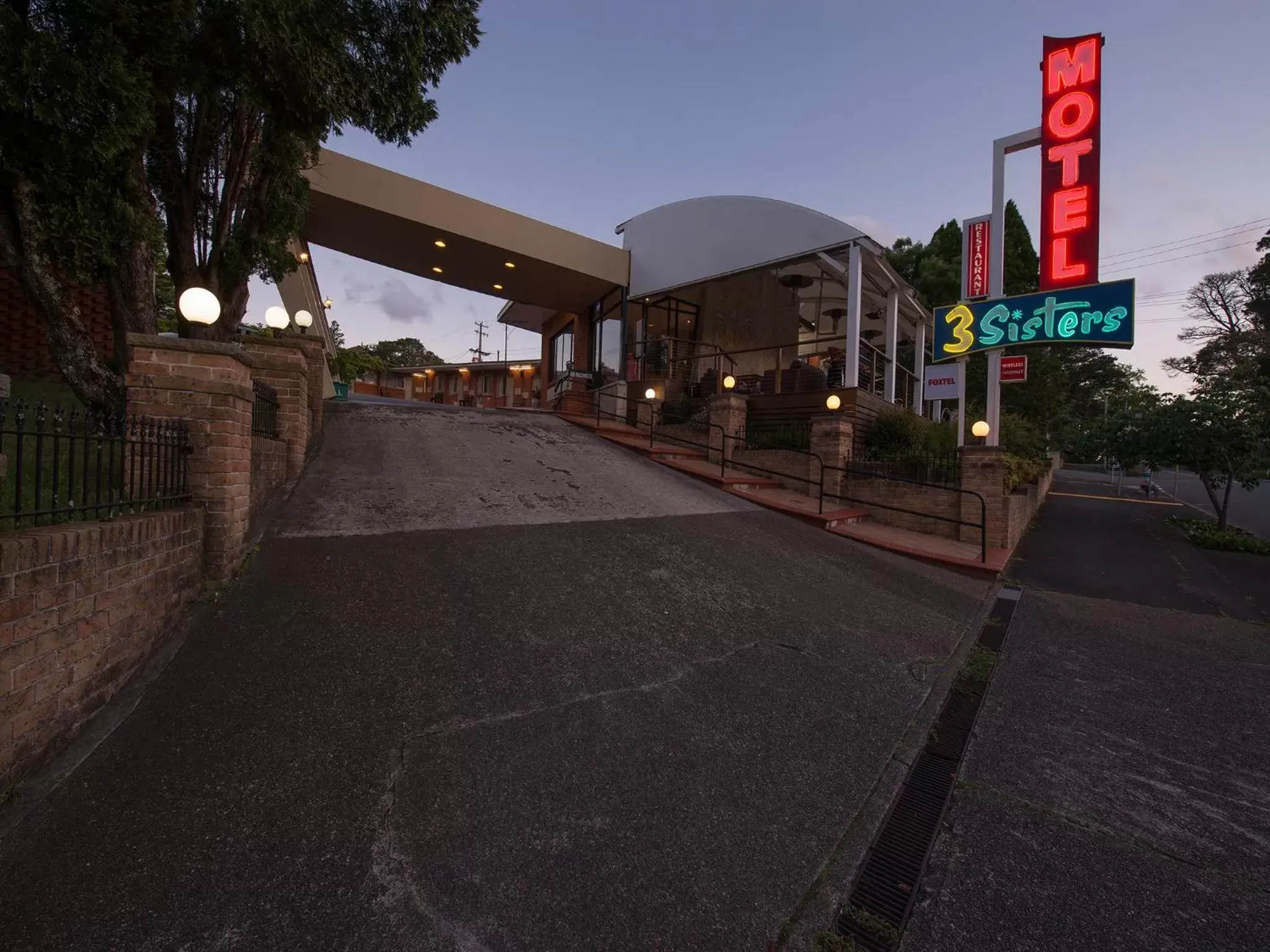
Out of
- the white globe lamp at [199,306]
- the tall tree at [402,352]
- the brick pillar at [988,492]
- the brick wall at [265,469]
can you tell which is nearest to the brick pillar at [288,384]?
the brick wall at [265,469]

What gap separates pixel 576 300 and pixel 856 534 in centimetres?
1368

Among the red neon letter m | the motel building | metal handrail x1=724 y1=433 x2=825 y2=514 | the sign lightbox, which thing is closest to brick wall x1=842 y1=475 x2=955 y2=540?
metal handrail x1=724 y1=433 x2=825 y2=514

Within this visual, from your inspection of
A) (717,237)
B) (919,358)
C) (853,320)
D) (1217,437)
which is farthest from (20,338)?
(1217,437)

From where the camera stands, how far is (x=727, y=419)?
11523 millimetres

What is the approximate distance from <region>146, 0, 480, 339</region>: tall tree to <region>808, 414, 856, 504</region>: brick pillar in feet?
25.9

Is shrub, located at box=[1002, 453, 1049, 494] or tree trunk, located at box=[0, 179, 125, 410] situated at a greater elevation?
tree trunk, located at box=[0, 179, 125, 410]

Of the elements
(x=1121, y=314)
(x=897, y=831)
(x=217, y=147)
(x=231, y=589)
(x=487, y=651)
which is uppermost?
(x=217, y=147)

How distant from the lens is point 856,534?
850 cm

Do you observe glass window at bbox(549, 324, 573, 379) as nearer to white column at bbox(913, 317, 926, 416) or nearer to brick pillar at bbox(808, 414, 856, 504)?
white column at bbox(913, 317, 926, 416)

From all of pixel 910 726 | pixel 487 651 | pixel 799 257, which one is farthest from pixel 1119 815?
pixel 799 257

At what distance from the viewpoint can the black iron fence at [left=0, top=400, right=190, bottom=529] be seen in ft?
8.23

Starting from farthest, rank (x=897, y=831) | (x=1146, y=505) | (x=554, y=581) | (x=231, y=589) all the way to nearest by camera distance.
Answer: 1. (x=1146, y=505)
2. (x=554, y=581)
3. (x=231, y=589)
4. (x=897, y=831)

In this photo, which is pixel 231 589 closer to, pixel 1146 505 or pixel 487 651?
pixel 487 651

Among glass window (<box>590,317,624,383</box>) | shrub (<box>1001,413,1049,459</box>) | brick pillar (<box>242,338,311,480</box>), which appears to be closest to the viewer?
brick pillar (<box>242,338,311,480</box>)
